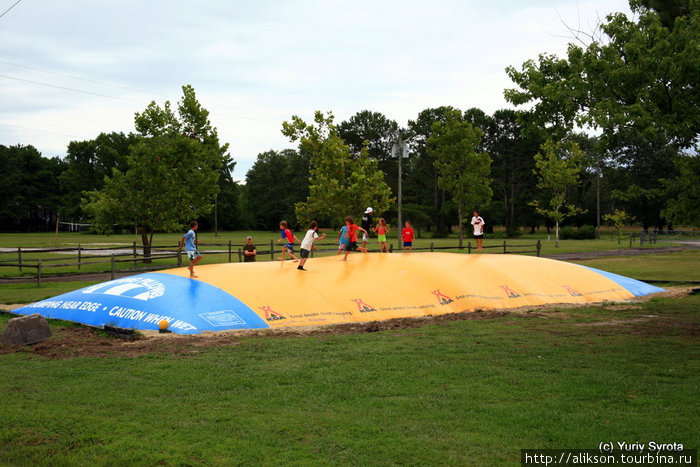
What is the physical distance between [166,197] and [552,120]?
2105 cm

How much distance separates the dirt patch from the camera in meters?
9.67

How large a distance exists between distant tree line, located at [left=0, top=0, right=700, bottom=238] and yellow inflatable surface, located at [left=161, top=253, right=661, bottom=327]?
3666mm

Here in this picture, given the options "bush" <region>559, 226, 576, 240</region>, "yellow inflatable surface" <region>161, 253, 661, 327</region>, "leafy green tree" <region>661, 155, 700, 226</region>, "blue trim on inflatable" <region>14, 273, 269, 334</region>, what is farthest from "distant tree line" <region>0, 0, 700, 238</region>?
"bush" <region>559, 226, 576, 240</region>

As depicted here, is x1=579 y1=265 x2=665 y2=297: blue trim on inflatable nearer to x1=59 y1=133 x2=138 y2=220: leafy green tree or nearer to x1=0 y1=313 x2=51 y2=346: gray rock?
x1=0 y1=313 x2=51 y2=346: gray rock

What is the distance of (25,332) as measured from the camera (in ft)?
33.1

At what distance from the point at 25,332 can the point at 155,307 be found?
2.59 m

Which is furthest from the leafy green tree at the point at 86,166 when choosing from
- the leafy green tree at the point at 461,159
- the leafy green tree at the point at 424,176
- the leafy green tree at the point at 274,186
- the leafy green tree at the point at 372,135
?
the leafy green tree at the point at 461,159

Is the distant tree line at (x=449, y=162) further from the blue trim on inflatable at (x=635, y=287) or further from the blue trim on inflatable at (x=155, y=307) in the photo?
the blue trim on inflatable at (x=155, y=307)

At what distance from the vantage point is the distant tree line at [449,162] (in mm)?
10383

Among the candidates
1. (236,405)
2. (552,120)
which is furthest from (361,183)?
(236,405)

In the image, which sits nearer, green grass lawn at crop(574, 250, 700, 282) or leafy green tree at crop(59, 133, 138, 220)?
green grass lawn at crop(574, 250, 700, 282)

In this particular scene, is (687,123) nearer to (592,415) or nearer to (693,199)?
(693,199)

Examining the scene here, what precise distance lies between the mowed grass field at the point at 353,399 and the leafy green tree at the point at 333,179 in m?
23.6

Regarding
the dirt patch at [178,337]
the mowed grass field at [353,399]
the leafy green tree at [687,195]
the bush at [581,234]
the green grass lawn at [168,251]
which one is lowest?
the dirt patch at [178,337]
